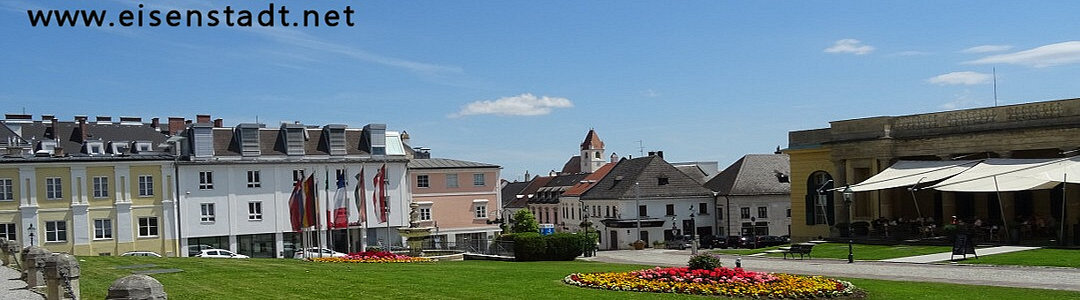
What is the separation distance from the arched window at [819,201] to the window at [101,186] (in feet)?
126

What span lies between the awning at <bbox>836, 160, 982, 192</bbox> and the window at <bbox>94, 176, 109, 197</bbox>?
39.8 metres

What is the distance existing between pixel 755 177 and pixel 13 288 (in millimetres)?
65407

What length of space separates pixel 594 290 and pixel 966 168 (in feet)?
88.5

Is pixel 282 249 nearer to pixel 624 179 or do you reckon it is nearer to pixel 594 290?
pixel 624 179

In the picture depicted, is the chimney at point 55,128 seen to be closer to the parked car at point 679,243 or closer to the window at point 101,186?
the window at point 101,186

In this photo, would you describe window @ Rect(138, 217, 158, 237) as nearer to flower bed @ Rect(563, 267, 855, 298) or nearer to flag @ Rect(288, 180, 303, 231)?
flag @ Rect(288, 180, 303, 231)

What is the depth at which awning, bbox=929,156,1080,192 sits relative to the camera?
37.8 m

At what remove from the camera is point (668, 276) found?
23.5 meters

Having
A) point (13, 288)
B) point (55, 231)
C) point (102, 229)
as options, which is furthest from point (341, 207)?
point (13, 288)

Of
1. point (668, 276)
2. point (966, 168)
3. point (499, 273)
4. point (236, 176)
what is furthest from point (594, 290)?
point (236, 176)

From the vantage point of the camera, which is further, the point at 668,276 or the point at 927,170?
Answer: the point at 927,170

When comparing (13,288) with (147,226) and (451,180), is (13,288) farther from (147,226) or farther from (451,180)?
(451,180)

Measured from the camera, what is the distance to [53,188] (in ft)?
193

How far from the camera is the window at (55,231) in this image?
2318 inches
